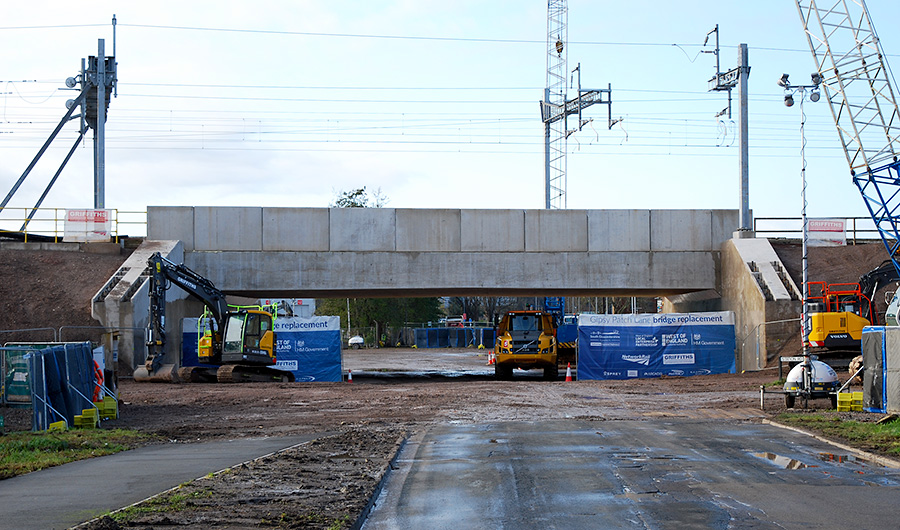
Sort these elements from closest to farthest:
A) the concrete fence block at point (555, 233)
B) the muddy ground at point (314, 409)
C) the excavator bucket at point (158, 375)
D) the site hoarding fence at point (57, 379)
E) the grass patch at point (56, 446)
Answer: the muddy ground at point (314, 409), the grass patch at point (56, 446), the site hoarding fence at point (57, 379), the excavator bucket at point (158, 375), the concrete fence block at point (555, 233)

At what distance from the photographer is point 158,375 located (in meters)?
30.4

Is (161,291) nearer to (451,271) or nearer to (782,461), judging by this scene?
(451,271)

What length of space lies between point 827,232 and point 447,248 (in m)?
17.6

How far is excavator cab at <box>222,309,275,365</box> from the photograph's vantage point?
31.8 m

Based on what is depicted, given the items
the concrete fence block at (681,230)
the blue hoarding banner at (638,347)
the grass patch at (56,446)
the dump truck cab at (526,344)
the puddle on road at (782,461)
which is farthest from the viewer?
the concrete fence block at (681,230)

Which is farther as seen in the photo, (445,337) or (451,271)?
(445,337)

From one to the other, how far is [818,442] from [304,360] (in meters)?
22.2


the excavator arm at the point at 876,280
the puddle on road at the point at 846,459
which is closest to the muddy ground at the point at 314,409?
the excavator arm at the point at 876,280

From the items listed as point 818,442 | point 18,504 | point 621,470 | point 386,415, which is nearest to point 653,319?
point 386,415

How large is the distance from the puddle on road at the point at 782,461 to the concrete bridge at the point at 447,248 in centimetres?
2519

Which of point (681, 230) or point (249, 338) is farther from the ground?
point (681, 230)

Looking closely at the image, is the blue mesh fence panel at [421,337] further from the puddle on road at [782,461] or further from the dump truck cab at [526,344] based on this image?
the puddle on road at [782,461]

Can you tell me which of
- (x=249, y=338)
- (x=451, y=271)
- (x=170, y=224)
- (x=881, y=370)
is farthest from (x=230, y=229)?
(x=881, y=370)

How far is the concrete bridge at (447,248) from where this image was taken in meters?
37.9
